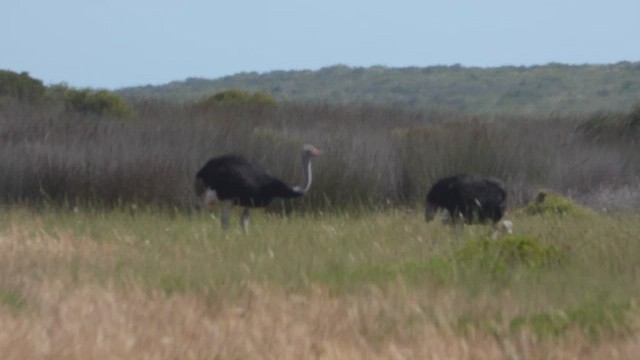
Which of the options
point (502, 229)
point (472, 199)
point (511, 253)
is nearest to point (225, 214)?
point (472, 199)

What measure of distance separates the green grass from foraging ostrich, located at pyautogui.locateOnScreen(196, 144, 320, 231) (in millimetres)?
298

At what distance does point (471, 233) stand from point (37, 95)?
813 inches

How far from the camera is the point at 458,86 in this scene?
81.5 m

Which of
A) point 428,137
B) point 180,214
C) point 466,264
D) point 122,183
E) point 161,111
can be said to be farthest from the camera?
point 161,111

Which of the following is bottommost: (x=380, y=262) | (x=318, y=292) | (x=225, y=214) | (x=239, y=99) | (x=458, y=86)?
(x=458, y=86)

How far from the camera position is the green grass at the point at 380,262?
8.20m

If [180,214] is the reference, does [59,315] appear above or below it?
above

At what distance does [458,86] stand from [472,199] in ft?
226

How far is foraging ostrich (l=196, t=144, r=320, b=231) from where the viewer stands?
1431cm

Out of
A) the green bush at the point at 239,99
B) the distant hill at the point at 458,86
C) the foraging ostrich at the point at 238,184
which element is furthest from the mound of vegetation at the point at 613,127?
the distant hill at the point at 458,86

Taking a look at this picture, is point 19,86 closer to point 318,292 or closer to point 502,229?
point 502,229

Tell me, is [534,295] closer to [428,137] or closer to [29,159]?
[29,159]

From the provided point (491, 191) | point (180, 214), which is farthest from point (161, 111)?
point (491, 191)

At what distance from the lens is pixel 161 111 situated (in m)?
27.5
